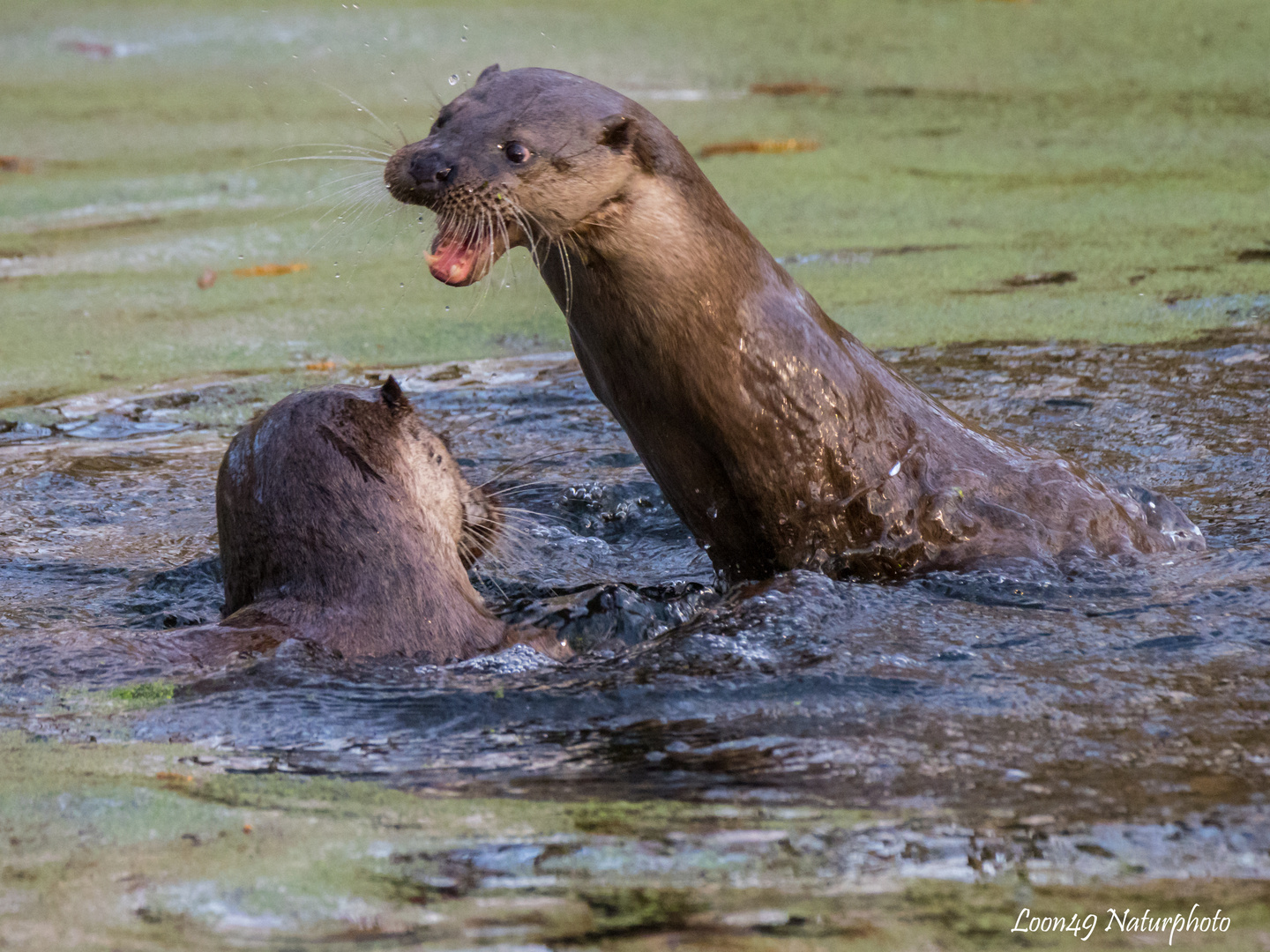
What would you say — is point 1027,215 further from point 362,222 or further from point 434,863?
point 434,863

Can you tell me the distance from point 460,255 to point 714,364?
1.82 feet

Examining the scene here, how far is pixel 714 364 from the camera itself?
10.3 ft

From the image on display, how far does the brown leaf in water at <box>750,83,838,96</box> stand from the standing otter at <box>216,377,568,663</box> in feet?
18.9

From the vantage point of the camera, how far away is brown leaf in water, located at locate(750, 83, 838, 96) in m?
8.60

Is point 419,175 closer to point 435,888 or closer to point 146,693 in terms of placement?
point 146,693

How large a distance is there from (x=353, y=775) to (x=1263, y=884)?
133cm

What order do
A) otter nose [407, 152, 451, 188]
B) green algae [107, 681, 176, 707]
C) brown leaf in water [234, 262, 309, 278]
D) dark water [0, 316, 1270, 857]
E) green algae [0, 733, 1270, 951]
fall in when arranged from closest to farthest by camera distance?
1. green algae [0, 733, 1270, 951]
2. dark water [0, 316, 1270, 857]
3. green algae [107, 681, 176, 707]
4. otter nose [407, 152, 451, 188]
5. brown leaf in water [234, 262, 309, 278]

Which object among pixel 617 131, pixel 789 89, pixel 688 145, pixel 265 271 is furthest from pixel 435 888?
pixel 789 89

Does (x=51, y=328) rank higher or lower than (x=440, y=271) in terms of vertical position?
lower

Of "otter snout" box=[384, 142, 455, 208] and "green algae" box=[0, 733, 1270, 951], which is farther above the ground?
"otter snout" box=[384, 142, 455, 208]

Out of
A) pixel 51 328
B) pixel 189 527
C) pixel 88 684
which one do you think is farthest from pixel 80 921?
pixel 51 328

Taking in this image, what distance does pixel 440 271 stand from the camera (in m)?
2.94

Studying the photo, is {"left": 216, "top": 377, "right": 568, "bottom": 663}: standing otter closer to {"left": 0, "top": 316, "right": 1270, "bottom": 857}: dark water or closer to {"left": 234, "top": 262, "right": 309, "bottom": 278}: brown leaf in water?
{"left": 0, "top": 316, "right": 1270, "bottom": 857}: dark water

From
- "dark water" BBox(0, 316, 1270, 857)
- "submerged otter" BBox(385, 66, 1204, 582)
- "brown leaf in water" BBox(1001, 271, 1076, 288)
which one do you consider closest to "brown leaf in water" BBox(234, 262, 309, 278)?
"dark water" BBox(0, 316, 1270, 857)
